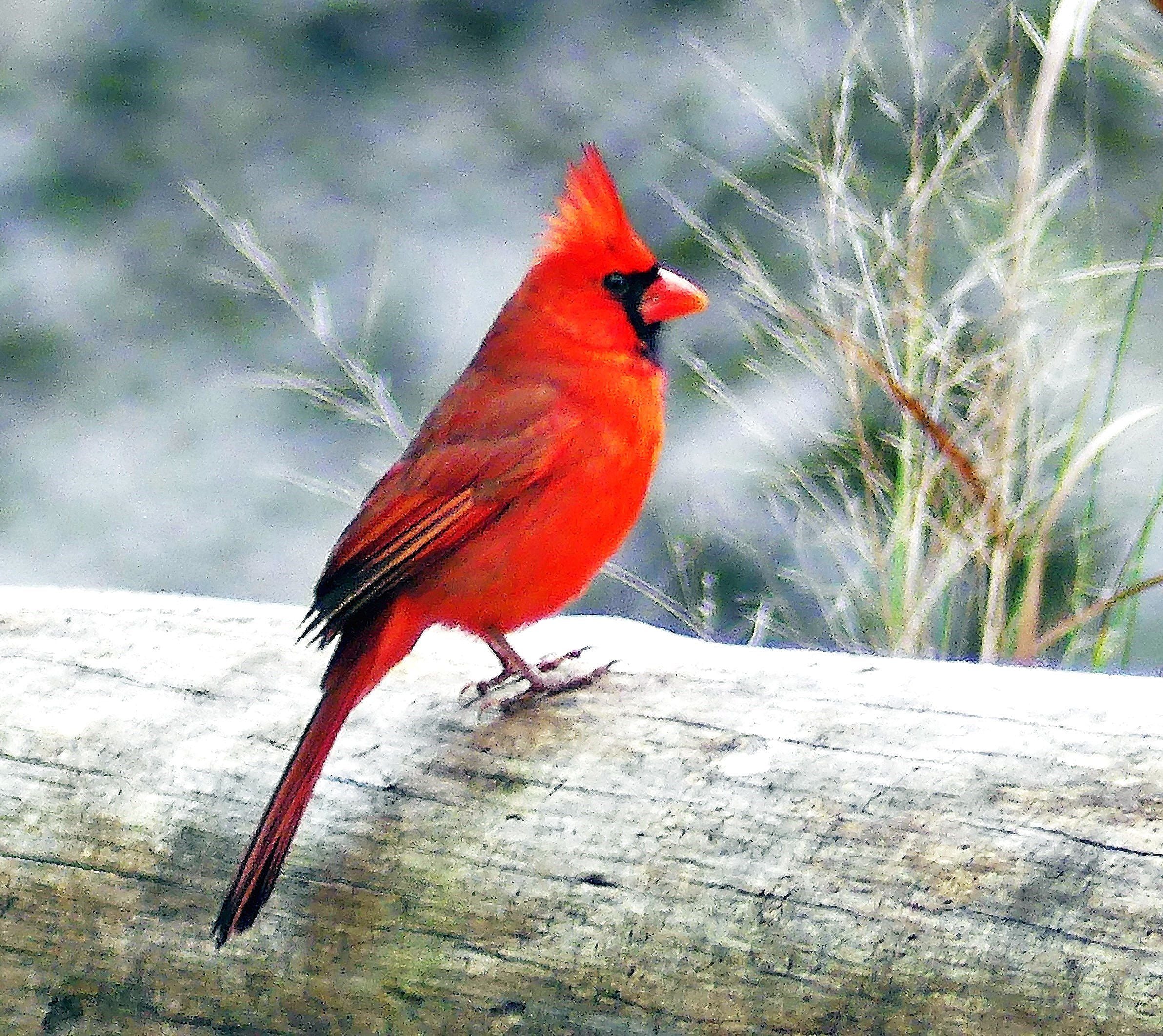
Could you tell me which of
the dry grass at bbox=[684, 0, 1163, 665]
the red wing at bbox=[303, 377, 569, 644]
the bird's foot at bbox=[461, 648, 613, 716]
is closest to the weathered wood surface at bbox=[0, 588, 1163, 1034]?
the bird's foot at bbox=[461, 648, 613, 716]

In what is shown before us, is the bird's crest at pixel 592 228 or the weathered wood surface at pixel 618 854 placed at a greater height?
the bird's crest at pixel 592 228

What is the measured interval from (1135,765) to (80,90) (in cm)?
316

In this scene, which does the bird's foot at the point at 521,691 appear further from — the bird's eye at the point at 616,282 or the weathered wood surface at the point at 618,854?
the bird's eye at the point at 616,282

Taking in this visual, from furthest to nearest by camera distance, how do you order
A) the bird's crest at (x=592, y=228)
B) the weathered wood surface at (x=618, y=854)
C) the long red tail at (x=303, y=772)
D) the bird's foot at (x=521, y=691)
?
the bird's crest at (x=592, y=228)
the bird's foot at (x=521, y=691)
the long red tail at (x=303, y=772)
the weathered wood surface at (x=618, y=854)

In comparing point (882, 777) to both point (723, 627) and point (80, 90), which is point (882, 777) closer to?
point (723, 627)

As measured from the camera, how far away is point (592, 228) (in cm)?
173

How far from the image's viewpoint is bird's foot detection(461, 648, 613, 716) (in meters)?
1.55

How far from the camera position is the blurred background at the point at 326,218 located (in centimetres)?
299

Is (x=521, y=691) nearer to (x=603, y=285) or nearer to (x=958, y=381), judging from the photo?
(x=603, y=285)

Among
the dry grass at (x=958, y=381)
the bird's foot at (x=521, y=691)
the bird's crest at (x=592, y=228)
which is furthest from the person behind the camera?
the dry grass at (x=958, y=381)

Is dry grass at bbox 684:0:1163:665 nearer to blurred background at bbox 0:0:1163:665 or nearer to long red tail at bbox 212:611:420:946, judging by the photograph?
blurred background at bbox 0:0:1163:665

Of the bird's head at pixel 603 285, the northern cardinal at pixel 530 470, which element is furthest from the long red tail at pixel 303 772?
the bird's head at pixel 603 285

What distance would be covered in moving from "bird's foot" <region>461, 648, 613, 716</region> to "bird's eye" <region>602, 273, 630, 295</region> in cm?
40

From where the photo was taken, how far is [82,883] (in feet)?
4.79
